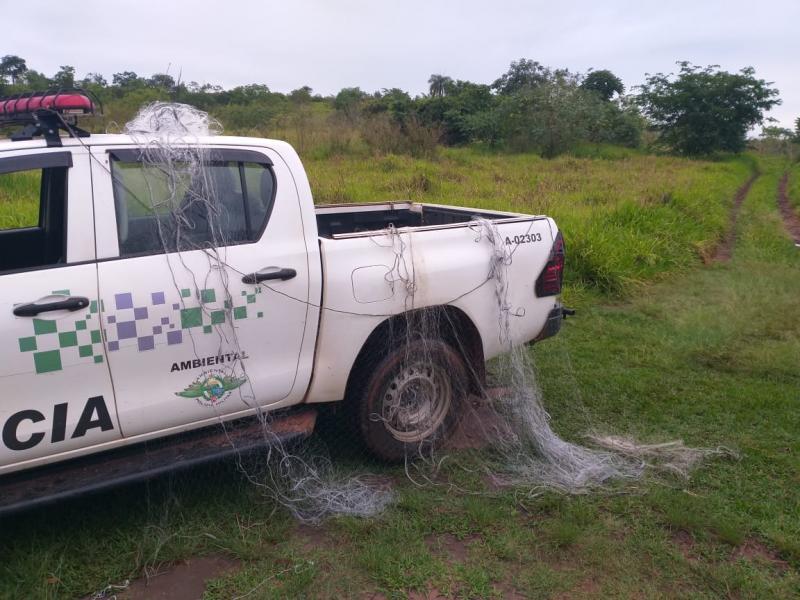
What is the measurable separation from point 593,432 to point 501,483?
0.99m

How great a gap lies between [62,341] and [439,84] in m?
33.6

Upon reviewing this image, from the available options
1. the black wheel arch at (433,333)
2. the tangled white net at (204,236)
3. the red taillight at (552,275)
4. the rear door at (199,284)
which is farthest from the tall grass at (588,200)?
the rear door at (199,284)

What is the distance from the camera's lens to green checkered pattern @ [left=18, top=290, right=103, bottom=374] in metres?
2.75

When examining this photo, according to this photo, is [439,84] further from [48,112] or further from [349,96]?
[48,112]

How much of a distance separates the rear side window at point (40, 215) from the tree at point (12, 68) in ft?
35.7

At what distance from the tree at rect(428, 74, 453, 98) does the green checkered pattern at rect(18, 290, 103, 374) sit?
32065 millimetres

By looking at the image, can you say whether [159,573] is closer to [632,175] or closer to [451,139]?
[632,175]

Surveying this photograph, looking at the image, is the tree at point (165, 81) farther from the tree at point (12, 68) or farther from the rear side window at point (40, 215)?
the tree at point (12, 68)

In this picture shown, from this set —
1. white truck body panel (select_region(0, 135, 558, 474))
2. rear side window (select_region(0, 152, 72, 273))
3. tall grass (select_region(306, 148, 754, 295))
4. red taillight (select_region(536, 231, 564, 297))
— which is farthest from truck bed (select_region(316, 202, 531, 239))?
tall grass (select_region(306, 148, 754, 295))

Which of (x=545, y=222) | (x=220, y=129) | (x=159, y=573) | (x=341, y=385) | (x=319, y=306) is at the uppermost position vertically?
(x=220, y=129)

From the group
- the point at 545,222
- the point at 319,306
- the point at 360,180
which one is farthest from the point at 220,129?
the point at 360,180

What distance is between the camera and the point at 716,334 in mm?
6652

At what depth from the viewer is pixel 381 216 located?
532 centimetres

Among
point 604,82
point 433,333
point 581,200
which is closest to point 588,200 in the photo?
point 581,200
